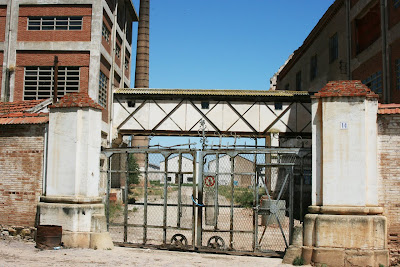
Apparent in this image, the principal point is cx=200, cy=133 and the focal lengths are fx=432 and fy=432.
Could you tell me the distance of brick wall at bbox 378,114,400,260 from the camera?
9.03m

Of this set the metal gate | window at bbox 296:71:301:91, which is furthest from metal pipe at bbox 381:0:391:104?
window at bbox 296:71:301:91

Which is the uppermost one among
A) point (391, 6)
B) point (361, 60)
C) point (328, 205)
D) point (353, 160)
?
point (391, 6)

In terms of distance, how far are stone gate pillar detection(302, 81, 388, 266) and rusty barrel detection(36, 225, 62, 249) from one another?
18.8 ft

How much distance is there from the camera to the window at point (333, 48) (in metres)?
23.4

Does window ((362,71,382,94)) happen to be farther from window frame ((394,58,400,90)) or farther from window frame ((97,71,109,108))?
window frame ((97,71,109,108))

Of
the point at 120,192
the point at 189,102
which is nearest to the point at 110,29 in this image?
the point at 189,102

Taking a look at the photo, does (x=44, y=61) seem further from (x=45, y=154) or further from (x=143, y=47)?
(x=143, y=47)

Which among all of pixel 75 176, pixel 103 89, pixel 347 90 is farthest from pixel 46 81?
pixel 347 90

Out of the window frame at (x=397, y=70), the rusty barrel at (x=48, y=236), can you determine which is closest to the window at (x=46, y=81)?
the rusty barrel at (x=48, y=236)

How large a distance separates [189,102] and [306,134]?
626 centimetres

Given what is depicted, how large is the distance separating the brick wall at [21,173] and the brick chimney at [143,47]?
2362 centimetres

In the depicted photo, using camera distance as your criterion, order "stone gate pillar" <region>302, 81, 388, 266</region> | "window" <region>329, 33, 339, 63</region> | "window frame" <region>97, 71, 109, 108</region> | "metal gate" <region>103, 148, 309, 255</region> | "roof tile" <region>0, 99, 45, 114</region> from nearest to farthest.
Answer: "stone gate pillar" <region>302, 81, 388, 266</region> → "metal gate" <region>103, 148, 309, 255</region> → "roof tile" <region>0, 99, 45, 114</region> → "window frame" <region>97, 71, 109, 108</region> → "window" <region>329, 33, 339, 63</region>

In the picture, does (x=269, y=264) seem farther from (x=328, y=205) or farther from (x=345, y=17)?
(x=345, y=17)

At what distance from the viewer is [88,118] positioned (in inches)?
425
